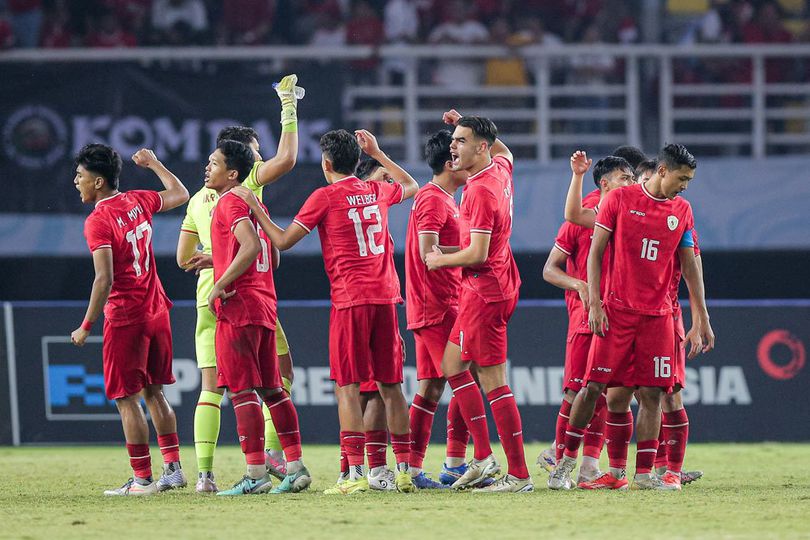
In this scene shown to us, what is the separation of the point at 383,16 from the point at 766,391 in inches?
301

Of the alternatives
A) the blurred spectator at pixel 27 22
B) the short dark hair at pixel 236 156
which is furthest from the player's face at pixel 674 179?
the blurred spectator at pixel 27 22

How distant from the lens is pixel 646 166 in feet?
28.0

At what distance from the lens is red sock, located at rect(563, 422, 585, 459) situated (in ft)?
26.0

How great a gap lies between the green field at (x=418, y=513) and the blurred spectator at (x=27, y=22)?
8534 mm

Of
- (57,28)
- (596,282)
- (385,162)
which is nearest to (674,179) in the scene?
(596,282)

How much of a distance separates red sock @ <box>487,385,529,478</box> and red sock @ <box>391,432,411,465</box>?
0.59 meters

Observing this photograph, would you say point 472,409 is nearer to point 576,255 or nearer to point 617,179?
point 576,255

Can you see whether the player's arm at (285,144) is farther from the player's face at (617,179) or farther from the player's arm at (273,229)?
the player's face at (617,179)

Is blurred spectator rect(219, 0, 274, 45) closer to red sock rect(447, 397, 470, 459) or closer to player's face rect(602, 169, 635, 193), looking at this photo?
player's face rect(602, 169, 635, 193)

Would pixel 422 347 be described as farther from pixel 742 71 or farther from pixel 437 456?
pixel 742 71

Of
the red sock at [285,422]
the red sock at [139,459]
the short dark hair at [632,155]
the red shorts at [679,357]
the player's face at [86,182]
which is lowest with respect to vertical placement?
the red sock at [139,459]

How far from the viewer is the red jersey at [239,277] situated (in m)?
7.74

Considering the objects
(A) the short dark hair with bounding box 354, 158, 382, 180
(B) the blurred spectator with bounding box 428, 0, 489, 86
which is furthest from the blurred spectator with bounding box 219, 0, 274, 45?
(A) the short dark hair with bounding box 354, 158, 382, 180

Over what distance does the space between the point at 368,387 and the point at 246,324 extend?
0.94 metres
